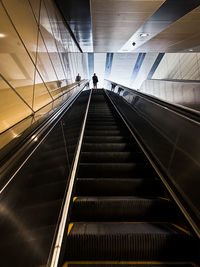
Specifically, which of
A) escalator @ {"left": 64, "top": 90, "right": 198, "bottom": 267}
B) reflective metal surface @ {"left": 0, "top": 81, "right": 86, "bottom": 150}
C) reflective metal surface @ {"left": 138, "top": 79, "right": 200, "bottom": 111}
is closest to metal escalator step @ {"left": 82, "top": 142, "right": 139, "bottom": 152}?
escalator @ {"left": 64, "top": 90, "right": 198, "bottom": 267}

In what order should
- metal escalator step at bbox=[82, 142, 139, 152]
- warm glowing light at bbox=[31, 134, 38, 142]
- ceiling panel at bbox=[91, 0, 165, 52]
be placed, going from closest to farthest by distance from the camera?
1. warm glowing light at bbox=[31, 134, 38, 142]
2. metal escalator step at bbox=[82, 142, 139, 152]
3. ceiling panel at bbox=[91, 0, 165, 52]

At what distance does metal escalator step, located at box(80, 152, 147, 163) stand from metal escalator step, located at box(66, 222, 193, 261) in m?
1.32

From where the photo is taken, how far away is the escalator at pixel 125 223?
146 cm

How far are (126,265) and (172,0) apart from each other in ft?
22.2

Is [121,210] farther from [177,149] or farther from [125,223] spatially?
[177,149]

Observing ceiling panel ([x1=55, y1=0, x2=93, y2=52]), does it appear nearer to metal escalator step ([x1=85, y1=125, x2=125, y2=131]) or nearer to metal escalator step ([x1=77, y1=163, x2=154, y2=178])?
metal escalator step ([x1=85, y1=125, x2=125, y2=131])

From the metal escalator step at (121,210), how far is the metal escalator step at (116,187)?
25 centimetres

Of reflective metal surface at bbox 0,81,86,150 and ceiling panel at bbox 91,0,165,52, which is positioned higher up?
ceiling panel at bbox 91,0,165,52

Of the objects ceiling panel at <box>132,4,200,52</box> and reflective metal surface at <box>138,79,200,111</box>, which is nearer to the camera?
reflective metal surface at <box>138,79,200,111</box>

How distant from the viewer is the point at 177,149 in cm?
204

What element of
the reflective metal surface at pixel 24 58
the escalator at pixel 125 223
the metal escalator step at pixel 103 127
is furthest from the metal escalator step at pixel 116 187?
the metal escalator step at pixel 103 127

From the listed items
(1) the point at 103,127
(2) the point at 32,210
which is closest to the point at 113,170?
(2) the point at 32,210

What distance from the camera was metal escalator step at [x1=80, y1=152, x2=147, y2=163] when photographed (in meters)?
2.79

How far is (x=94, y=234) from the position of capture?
1.51m
